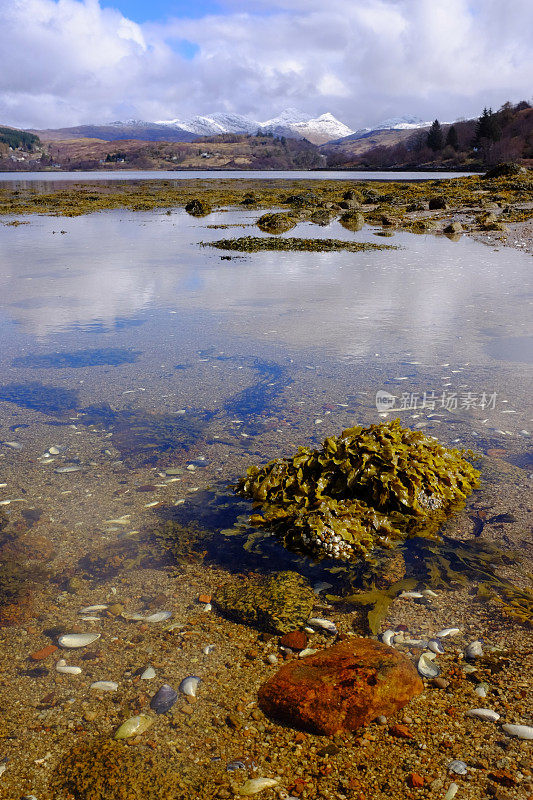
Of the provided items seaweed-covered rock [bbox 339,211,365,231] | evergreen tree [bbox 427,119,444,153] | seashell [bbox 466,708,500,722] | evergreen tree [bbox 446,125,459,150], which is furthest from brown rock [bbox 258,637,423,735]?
evergreen tree [bbox 427,119,444,153]

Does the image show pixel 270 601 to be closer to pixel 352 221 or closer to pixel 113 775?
pixel 113 775

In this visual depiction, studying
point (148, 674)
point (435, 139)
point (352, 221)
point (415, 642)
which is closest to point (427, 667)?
point (415, 642)

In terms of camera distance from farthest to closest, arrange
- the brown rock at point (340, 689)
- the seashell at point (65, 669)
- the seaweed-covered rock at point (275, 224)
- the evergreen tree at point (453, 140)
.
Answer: the evergreen tree at point (453, 140) < the seaweed-covered rock at point (275, 224) < the seashell at point (65, 669) < the brown rock at point (340, 689)

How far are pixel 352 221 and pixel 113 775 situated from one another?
3341cm

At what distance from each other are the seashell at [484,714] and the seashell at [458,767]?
0.32 m

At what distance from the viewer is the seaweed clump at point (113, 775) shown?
8.38ft

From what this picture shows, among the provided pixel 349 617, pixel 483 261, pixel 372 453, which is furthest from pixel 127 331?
pixel 483 261

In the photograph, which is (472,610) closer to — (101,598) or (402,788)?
(402,788)

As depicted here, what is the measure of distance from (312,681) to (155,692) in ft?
3.04

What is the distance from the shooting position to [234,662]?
337cm

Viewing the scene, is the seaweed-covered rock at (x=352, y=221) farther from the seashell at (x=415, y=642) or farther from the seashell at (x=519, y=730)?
the seashell at (x=519, y=730)

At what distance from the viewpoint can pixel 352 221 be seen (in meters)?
32.9

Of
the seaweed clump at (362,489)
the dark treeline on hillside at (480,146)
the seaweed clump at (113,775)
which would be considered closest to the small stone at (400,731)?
the seaweed clump at (113,775)

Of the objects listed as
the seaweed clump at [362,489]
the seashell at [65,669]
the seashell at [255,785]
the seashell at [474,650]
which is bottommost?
the seashell at [65,669]
